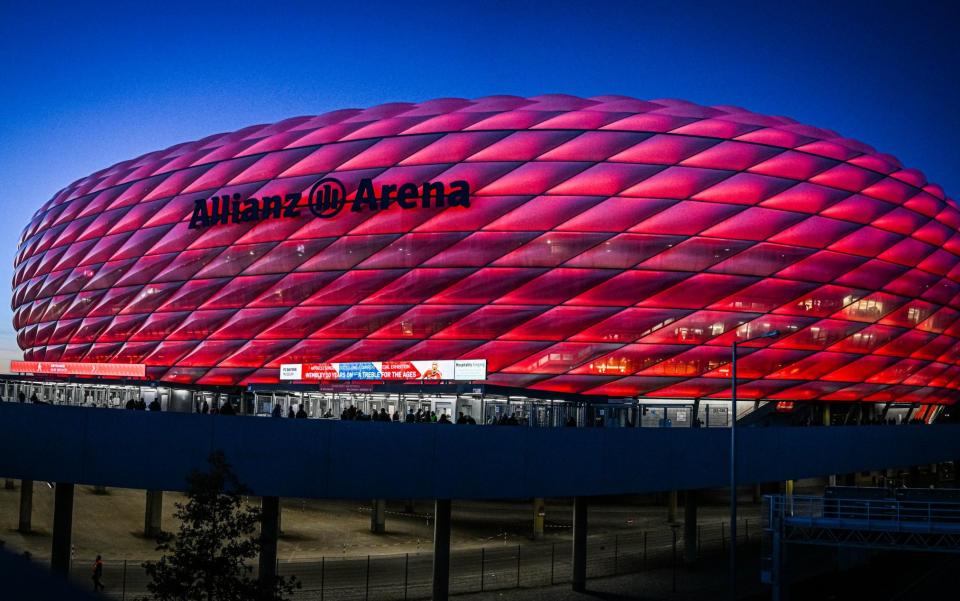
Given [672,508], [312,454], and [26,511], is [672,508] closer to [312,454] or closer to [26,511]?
[312,454]

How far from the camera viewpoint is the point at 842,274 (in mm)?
45781

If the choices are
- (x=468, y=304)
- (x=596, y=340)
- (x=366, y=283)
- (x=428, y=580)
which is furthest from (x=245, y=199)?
(x=428, y=580)

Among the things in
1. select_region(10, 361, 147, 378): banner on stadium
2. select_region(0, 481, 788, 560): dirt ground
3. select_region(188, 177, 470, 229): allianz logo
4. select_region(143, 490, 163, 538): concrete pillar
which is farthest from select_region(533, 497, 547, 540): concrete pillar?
select_region(10, 361, 147, 378): banner on stadium

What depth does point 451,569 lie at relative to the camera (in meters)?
30.2

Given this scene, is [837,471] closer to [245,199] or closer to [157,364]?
[245,199]

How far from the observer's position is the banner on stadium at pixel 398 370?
37.4 meters

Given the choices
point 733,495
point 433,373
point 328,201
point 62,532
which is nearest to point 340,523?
point 433,373

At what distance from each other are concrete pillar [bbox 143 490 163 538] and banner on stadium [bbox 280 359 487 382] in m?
8.45

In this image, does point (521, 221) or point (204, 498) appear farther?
point (521, 221)

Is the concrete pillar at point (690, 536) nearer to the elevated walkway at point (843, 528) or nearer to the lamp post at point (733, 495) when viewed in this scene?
the elevated walkway at point (843, 528)

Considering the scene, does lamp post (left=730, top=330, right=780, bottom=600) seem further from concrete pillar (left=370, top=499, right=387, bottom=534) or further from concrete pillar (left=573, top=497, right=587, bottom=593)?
concrete pillar (left=370, top=499, right=387, bottom=534)

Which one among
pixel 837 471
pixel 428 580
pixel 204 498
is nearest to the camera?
pixel 204 498

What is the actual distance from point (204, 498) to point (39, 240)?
54.8 m

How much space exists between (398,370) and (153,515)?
1133 cm
